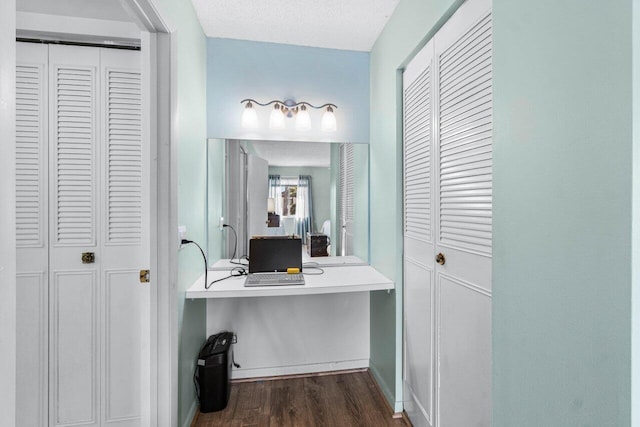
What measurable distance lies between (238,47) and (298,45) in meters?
0.43

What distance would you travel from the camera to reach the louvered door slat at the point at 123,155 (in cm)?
159

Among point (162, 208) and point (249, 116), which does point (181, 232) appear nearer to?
point (162, 208)

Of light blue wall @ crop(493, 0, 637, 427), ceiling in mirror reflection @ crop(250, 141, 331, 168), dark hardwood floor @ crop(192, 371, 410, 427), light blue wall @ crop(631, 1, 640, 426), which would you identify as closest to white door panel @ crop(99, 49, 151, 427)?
dark hardwood floor @ crop(192, 371, 410, 427)

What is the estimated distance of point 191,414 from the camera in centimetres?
177

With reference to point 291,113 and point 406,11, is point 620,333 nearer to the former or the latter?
point 406,11

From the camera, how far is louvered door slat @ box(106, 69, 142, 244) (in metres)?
1.59

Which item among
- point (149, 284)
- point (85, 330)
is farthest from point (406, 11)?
point (85, 330)

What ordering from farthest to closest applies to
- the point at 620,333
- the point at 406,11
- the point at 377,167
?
the point at 377,167 → the point at 406,11 → the point at 620,333

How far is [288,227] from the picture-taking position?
95.1 inches

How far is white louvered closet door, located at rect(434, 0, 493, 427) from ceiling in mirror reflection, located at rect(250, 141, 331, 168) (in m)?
1.08

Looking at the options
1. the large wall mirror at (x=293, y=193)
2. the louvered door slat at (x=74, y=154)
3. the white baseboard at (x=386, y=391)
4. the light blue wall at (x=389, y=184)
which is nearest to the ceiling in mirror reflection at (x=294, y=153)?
the large wall mirror at (x=293, y=193)

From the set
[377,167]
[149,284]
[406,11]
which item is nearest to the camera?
[149,284]

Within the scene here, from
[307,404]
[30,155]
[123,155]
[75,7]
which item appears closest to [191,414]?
[307,404]

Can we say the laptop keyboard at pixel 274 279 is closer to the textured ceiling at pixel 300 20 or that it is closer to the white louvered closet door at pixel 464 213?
the white louvered closet door at pixel 464 213
